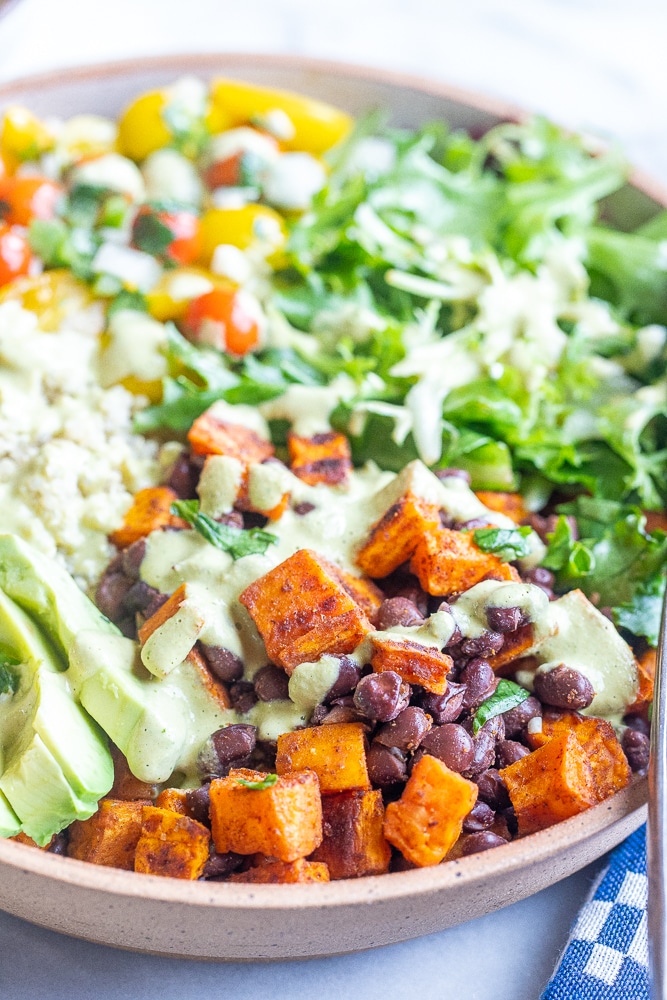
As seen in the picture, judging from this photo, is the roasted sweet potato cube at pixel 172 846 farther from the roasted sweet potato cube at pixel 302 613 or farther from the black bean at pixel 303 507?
the black bean at pixel 303 507

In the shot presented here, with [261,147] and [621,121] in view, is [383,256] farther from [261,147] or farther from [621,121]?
[621,121]

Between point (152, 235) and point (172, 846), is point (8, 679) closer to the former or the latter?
point (172, 846)

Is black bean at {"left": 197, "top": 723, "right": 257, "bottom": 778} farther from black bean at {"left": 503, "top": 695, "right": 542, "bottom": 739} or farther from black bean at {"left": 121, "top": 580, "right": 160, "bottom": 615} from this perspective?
black bean at {"left": 503, "top": 695, "right": 542, "bottom": 739}

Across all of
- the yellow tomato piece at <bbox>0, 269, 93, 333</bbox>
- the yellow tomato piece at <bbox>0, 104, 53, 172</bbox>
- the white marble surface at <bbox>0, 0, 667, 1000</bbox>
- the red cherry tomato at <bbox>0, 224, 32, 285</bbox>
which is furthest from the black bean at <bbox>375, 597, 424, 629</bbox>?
the white marble surface at <bbox>0, 0, 667, 1000</bbox>

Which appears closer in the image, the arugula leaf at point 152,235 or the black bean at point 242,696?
the black bean at point 242,696

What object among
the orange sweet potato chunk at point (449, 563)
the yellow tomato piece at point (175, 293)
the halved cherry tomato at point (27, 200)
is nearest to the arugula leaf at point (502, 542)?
the orange sweet potato chunk at point (449, 563)

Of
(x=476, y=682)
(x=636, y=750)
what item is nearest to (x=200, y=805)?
(x=476, y=682)
